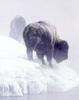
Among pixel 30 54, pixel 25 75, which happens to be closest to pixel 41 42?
pixel 30 54

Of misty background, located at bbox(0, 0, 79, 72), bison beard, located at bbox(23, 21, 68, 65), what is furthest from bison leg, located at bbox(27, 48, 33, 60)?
misty background, located at bbox(0, 0, 79, 72)

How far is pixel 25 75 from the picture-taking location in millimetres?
1952

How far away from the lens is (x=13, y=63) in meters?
2.02

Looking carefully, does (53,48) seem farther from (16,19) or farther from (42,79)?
(16,19)

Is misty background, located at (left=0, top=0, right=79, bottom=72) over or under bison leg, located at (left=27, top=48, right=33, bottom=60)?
over

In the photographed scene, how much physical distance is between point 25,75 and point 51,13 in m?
0.52

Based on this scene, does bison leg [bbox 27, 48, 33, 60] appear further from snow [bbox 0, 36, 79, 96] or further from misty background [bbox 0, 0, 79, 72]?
misty background [bbox 0, 0, 79, 72]

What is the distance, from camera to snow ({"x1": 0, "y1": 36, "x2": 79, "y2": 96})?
1865 millimetres

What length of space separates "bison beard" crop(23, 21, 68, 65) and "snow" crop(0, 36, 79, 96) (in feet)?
0.20

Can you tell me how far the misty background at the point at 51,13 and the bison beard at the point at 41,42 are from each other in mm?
149

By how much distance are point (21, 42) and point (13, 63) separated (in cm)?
21

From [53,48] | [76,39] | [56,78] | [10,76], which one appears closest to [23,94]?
[10,76]

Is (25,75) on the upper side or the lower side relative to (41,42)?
lower

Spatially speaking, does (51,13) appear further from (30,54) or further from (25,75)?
(25,75)
